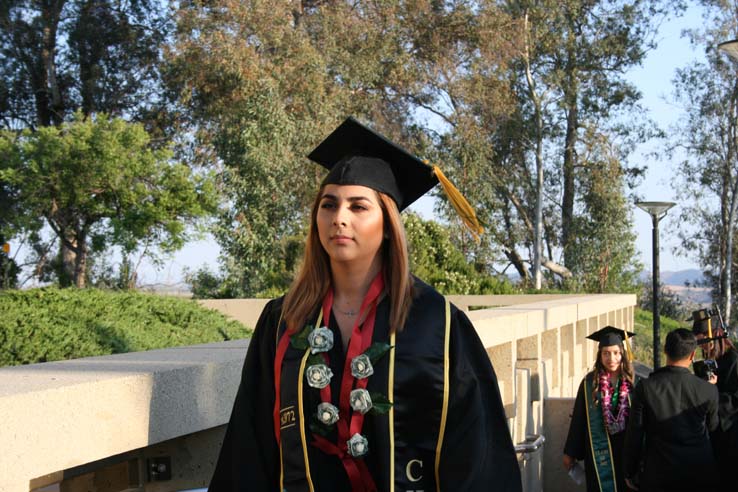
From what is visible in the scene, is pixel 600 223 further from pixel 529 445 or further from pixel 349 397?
pixel 349 397

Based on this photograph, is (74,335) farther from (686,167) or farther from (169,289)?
(686,167)

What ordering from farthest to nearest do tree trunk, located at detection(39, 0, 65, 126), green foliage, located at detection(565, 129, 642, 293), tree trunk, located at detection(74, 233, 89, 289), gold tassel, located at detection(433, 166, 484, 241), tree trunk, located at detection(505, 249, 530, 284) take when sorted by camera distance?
tree trunk, located at detection(505, 249, 530, 284)
green foliage, located at detection(565, 129, 642, 293)
tree trunk, located at detection(39, 0, 65, 126)
tree trunk, located at detection(74, 233, 89, 289)
gold tassel, located at detection(433, 166, 484, 241)

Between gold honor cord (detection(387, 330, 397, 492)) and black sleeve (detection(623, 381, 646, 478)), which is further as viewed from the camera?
black sleeve (detection(623, 381, 646, 478))

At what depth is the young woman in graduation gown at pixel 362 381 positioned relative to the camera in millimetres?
2607

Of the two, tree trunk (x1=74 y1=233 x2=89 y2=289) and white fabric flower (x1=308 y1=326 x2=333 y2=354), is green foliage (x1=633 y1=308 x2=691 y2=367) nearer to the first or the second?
tree trunk (x1=74 y1=233 x2=89 y2=289)

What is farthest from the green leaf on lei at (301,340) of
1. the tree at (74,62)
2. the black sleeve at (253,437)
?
the tree at (74,62)

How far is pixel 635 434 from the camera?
658 centimetres

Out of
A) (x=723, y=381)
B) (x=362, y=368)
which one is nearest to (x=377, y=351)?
(x=362, y=368)

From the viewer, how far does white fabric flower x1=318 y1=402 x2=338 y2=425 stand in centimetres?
260

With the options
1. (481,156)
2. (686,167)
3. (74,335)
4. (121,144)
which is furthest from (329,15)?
(74,335)

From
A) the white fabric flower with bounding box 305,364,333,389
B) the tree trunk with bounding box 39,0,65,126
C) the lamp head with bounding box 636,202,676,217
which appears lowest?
the white fabric flower with bounding box 305,364,333,389

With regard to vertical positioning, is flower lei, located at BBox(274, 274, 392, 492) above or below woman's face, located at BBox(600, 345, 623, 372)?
above

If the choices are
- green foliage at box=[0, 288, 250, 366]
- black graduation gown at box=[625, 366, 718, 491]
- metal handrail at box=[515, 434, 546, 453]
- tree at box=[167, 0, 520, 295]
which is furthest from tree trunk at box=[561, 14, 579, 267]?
black graduation gown at box=[625, 366, 718, 491]

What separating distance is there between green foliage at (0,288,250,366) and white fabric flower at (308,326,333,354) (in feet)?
15.6
